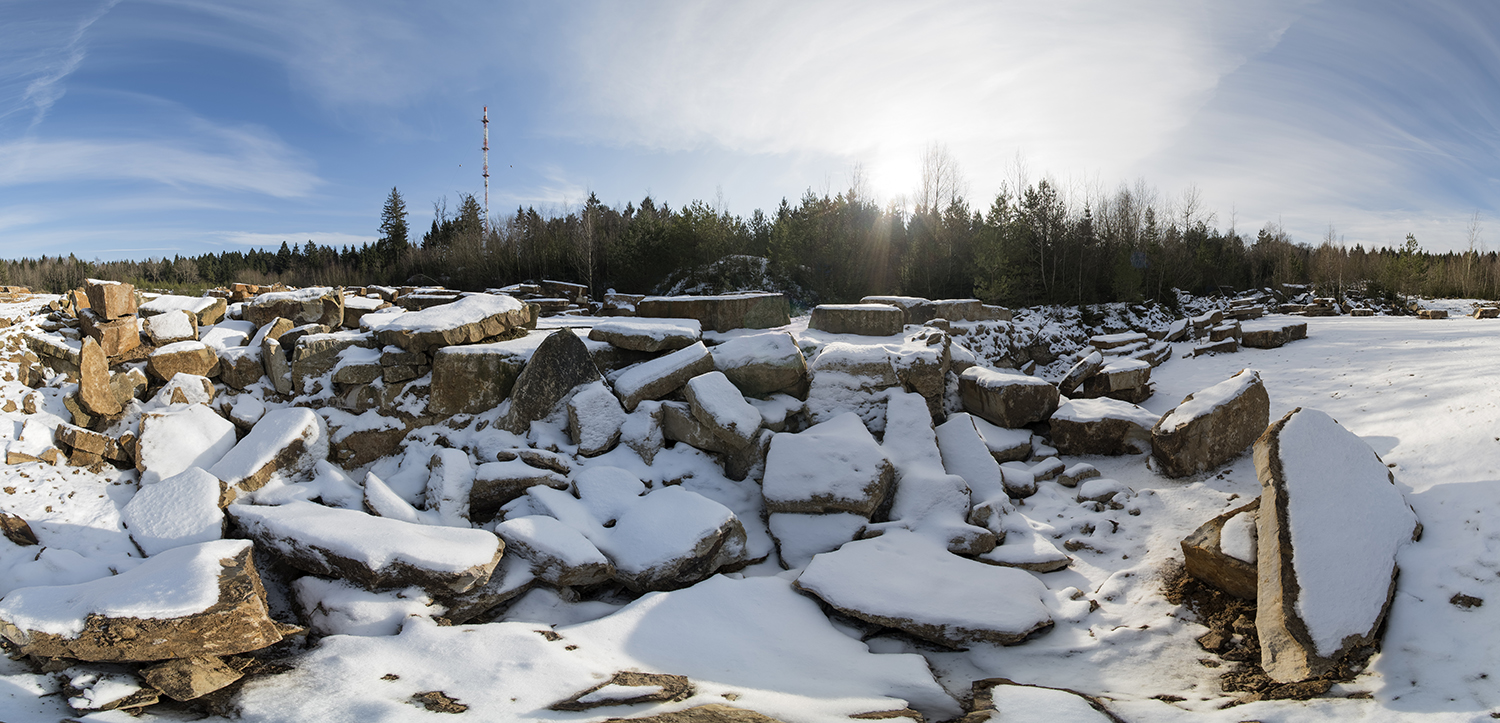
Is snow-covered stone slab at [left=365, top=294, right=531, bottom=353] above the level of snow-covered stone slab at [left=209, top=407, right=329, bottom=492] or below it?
above

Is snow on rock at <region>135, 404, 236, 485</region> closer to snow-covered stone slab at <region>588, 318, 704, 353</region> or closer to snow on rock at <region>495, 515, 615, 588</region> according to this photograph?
snow on rock at <region>495, 515, 615, 588</region>

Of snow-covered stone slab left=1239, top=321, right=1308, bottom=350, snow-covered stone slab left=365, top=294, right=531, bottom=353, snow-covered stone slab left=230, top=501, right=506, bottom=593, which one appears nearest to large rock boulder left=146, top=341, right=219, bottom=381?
snow-covered stone slab left=365, top=294, right=531, bottom=353

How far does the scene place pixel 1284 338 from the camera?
10.3 metres

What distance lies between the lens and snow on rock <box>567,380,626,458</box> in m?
5.62

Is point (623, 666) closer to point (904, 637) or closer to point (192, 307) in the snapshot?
point (904, 637)

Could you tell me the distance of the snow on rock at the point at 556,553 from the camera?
4.16 meters

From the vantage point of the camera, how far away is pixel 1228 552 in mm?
3707

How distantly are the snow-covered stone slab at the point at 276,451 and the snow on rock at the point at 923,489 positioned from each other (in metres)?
4.81

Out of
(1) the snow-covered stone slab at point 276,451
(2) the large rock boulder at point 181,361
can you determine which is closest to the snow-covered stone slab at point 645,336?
(1) the snow-covered stone slab at point 276,451

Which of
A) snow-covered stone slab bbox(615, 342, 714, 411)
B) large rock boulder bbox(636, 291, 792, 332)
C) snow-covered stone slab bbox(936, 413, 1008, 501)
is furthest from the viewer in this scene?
large rock boulder bbox(636, 291, 792, 332)

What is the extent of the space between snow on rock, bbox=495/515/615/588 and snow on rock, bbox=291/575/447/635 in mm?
587

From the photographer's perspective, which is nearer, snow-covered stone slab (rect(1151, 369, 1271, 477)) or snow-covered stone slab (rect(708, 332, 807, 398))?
snow-covered stone slab (rect(1151, 369, 1271, 477))

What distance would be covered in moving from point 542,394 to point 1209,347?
10.6m

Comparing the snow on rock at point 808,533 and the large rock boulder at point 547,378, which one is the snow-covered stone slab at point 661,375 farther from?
the snow on rock at point 808,533
